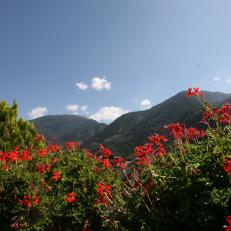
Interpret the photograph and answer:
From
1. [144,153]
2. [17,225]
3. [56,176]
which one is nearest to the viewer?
[144,153]

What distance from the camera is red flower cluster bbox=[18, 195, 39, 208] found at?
723 cm

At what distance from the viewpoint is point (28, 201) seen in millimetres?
7328

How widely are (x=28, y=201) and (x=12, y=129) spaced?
11994mm

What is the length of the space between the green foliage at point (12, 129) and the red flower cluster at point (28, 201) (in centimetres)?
968

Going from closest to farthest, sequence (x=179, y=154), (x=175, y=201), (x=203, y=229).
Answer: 1. (x=203, y=229)
2. (x=175, y=201)
3. (x=179, y=154)

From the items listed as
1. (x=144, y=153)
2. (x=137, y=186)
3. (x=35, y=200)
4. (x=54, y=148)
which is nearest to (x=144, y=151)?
(x=144, y=153)

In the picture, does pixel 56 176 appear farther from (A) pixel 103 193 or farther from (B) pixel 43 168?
(A) pixel 103 193

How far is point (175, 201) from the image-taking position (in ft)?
12.7

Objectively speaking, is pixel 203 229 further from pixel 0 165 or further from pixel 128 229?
pixel 0 165

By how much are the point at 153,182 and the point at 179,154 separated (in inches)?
23.5

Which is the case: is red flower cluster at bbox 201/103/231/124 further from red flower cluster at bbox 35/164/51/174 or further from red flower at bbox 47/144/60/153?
red flower at bbox 47/144/60/153

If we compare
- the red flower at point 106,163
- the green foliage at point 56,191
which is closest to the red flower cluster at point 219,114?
the green foliage at point 56,191

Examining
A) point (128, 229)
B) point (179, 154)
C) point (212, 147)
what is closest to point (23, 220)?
point (128, 229)

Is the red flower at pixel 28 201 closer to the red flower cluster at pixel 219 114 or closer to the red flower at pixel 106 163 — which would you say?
the red flower at pixel 106 163
